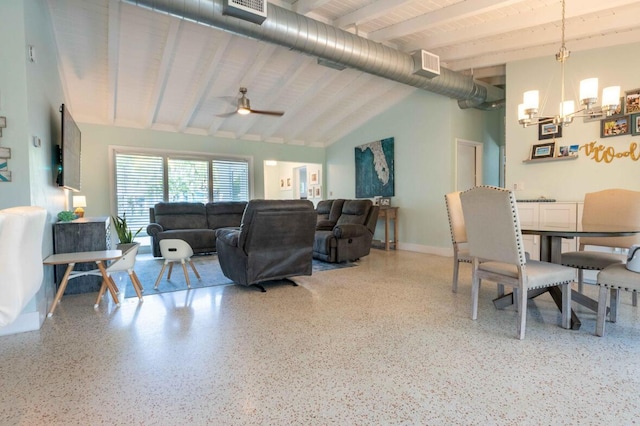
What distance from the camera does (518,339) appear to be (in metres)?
2.33

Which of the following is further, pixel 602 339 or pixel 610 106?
pixel 610 106

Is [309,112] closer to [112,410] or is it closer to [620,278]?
[620,278]

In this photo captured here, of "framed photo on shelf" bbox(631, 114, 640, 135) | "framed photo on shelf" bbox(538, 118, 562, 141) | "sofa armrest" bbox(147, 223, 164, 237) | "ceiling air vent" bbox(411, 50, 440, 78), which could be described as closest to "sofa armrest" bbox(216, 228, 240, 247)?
"sofa armrest" bbox(147, 223, 164, 237)

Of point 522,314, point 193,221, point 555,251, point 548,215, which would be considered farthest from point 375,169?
point 522,314

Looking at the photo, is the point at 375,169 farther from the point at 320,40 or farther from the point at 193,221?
the point at 193,221

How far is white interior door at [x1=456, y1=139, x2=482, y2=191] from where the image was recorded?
5.96 m

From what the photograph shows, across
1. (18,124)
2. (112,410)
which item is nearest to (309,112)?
(18,124)

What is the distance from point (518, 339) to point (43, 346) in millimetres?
3278

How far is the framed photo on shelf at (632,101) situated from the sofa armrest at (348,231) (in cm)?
354

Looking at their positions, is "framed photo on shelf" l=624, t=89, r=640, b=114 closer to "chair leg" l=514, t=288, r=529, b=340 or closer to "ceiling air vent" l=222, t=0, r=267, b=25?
"chair leg" l=514, t=288, r=529, b=340

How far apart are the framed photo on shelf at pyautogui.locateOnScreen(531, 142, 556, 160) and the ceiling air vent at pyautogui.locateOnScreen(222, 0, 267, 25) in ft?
12.5

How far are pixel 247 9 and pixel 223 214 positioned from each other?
4.55 metres

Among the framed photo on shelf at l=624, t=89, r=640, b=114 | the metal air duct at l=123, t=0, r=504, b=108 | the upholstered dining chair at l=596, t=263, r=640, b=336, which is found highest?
the metal air duct at l=123, t=0, r=504, b=108

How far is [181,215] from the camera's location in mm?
6535
